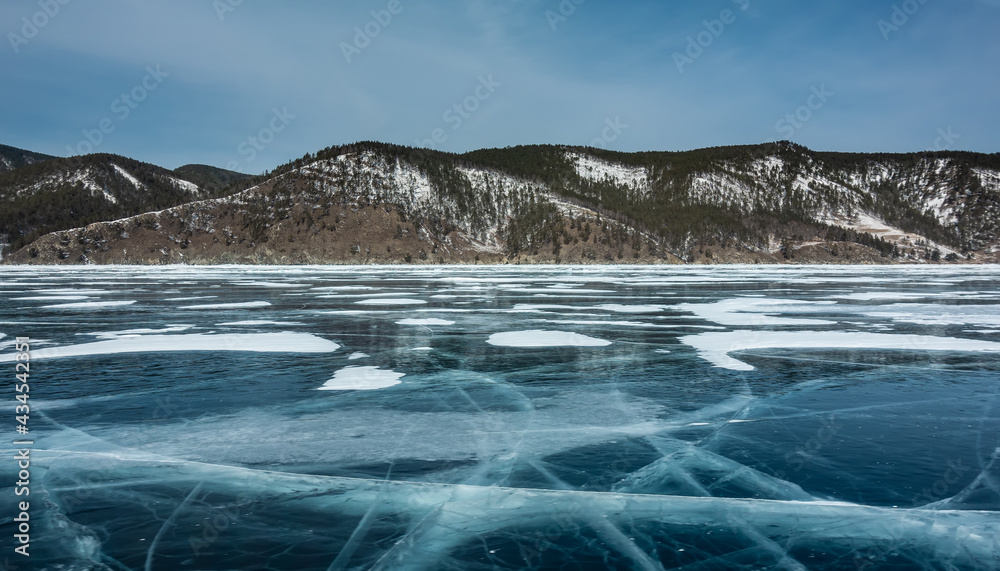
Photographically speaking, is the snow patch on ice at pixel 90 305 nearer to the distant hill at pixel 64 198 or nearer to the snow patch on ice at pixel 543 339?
the snow patch on ice at pixel 543 339

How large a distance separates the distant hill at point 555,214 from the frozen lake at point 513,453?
10520 centimetres

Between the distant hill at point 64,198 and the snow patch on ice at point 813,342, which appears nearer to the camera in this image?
the snow patch on ice at point 813,342

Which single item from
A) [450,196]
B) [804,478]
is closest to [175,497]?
[804,478]

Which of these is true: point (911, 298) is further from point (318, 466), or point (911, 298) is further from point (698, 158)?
point (698, 158)

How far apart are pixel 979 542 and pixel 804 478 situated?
1618 mm

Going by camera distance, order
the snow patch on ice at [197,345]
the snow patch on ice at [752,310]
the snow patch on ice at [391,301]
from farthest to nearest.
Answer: the snow patch on ice at [391,301], the snow patch on ice at [752,310], the snow patch on ice at [197,345]

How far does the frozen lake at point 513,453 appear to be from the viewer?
523 centimetres

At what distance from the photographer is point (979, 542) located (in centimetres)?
520

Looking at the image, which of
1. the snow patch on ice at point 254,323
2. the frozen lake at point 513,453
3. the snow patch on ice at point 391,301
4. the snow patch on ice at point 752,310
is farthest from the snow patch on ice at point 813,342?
the snow patch on ice at point 391,301

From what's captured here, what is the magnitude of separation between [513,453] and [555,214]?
132889 millimetres

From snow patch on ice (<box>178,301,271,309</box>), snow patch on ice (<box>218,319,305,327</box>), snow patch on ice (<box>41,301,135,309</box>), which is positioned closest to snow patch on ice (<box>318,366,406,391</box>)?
snow patch on ice (<box>218,319,305,327</box>)

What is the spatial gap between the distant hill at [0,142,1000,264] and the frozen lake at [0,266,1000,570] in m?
105

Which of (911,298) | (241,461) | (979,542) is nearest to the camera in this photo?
(979,542)

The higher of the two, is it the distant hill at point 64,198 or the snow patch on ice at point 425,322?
the distant hill at point 64,198
